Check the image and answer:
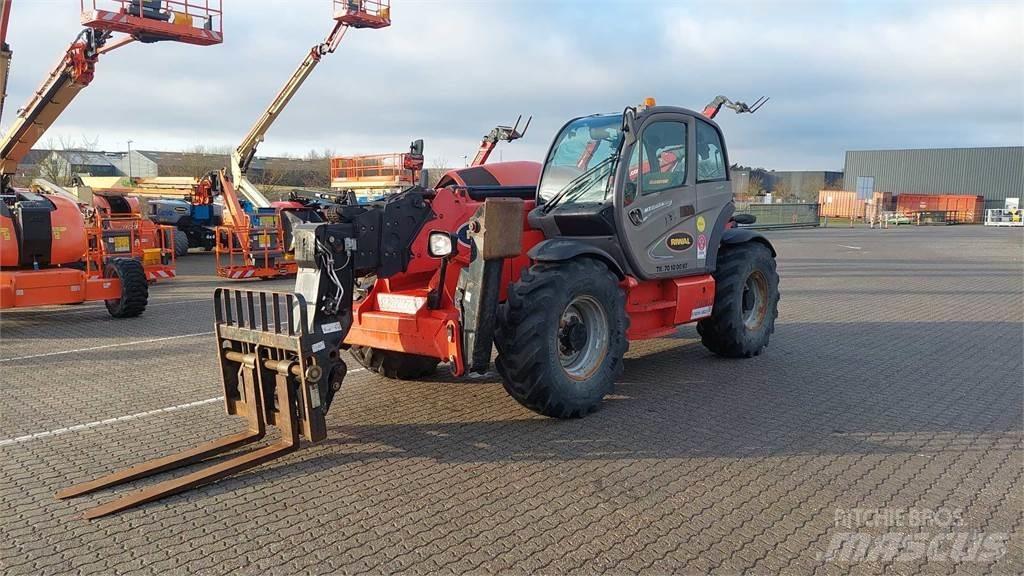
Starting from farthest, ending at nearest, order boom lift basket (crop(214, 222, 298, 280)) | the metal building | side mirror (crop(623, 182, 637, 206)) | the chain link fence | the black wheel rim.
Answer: the metal building < the chain link fence < boom lift basket (crop(214, 222, 298, 280)) < the black wheel rim < side mirror (crop(623, 182, 637, 206))

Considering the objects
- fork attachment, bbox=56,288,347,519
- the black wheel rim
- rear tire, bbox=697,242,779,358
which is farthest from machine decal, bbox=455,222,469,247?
the black wheel rim

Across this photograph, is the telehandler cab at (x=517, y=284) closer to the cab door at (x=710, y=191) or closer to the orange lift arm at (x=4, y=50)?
the cab door at (x=710, y=191)

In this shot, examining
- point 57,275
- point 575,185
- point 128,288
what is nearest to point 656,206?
point 575,185

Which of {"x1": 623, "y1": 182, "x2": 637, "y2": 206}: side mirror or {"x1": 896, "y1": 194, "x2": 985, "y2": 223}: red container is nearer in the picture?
{"x1": 623, "y1": 182, "x2": 637, "y2": 206}: side mirror

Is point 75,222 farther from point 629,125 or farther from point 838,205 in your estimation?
point 838,205

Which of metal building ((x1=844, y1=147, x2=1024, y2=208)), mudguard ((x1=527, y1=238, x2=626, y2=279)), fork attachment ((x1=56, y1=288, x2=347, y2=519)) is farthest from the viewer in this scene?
metal building ((x1=844, y1=147, x2=1024, y2=208))

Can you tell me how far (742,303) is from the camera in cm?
793

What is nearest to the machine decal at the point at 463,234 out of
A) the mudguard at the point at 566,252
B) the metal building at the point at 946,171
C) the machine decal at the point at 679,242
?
the mudguard at the point at 566,252

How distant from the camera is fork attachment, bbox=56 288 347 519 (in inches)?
182

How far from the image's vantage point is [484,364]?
5.41m

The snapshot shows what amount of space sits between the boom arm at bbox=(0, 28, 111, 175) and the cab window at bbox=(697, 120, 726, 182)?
44.4 ft

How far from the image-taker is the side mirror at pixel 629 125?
6344 mm

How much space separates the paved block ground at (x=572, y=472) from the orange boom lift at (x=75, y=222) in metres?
1.88

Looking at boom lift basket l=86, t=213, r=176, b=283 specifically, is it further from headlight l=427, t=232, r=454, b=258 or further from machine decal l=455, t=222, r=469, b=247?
headlight l=427, t=232, r=454, b=258
